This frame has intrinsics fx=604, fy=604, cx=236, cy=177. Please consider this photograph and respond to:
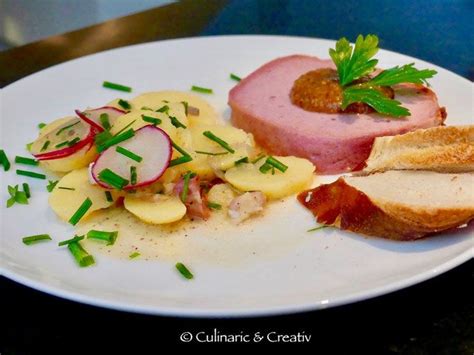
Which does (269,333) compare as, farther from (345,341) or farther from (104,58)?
(104,58)

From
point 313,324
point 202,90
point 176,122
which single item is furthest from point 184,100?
point 313,324

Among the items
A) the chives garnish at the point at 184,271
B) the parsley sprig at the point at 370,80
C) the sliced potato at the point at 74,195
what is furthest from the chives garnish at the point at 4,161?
the parsley sprig at the point at 370,80

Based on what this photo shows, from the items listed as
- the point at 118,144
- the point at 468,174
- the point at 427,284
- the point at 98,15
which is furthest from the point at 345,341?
the point at 98,15

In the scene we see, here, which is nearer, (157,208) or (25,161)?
(157,208)

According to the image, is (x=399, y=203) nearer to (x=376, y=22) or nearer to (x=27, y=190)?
(x=27, y=190)

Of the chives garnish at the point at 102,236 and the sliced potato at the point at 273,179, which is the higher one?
the sliced potato at the point at 273,179

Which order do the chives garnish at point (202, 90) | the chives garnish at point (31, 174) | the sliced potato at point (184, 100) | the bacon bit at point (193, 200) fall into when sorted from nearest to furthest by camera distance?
the bacon bit at point (193, 200), the chives garnish at point (31, 174), the sliced potato at point (184, 100), the chives garnish at point (202, 90)

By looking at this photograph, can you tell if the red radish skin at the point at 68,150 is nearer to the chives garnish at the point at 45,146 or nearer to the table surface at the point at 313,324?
the chives garnish at the point at 45,146
